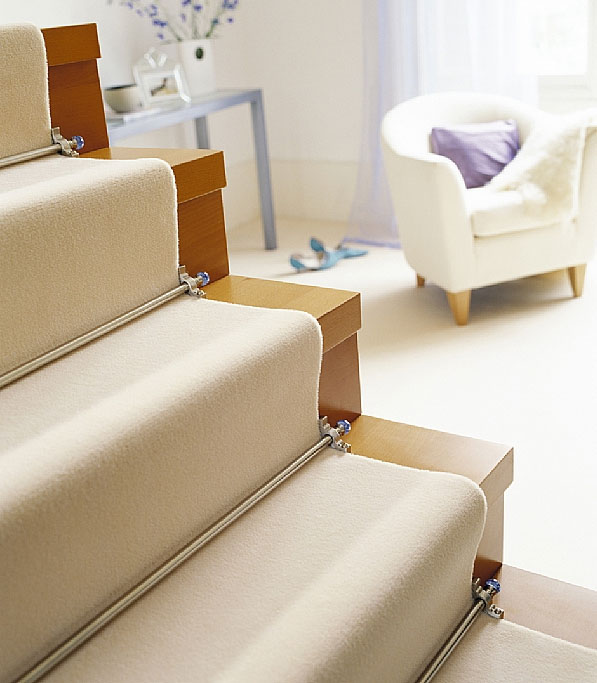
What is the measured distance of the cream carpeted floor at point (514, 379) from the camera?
2.17m

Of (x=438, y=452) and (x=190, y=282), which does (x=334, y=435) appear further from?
(x=190, y=282)

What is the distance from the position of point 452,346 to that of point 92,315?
2098 millimetres

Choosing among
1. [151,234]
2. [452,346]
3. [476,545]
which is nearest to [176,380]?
[151,234]

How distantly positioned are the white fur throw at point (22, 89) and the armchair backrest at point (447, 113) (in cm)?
226

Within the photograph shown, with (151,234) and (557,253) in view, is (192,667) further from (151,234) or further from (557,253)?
(557,253)

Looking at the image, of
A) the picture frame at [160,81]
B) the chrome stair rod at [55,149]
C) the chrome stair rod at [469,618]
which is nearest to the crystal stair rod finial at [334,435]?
the chrome stair rod at [469,618]

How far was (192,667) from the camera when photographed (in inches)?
38.1

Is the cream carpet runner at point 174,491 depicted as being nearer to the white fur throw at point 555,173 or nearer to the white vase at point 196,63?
the white fur throw at point 555,173

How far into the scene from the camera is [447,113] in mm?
3879

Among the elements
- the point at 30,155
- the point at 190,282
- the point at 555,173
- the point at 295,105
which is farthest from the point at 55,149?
the point at 295,105

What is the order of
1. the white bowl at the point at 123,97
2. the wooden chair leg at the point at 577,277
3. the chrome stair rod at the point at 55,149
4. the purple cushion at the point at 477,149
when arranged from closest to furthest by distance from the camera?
the chrome stair rod at the point at 55,149
the wooden chair leg at the point at 577,277
the purple cushion at the point at 477,149
the white bowl at the point at 123,97

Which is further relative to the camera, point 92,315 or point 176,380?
point 92,315

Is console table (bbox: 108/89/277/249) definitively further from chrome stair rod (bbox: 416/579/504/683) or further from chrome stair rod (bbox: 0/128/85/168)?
chrome stair rod (bbox: 416/579/504/683)

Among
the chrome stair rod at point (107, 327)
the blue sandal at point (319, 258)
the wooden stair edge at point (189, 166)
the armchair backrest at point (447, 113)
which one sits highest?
the wooden stair edge at point (189, 166)
